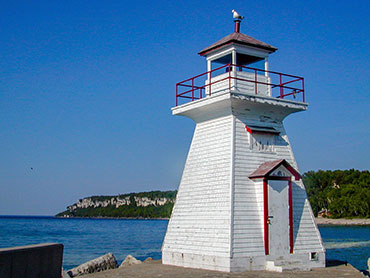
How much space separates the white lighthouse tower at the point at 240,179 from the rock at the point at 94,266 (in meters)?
3.40

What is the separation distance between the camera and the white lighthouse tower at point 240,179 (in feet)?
41.8

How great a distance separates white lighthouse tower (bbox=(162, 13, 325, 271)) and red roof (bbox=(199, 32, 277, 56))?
3 centimetres

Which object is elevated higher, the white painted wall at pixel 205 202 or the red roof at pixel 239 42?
the red roof at pixel 239 42

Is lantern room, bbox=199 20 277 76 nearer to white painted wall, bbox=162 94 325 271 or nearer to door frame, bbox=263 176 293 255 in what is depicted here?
white painted wall, bbox=162 94 325 271

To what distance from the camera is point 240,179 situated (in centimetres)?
1309

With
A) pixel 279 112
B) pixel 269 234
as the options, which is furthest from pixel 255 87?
pixel 269 234

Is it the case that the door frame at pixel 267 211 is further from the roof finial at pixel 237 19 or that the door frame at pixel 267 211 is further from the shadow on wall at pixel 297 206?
the roof finial at pixel 237 19

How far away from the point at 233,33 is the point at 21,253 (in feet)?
30.2

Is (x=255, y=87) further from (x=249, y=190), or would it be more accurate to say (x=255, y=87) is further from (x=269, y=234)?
(x=269, y=234)

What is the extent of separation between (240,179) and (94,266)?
671cm

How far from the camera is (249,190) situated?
43.1ft

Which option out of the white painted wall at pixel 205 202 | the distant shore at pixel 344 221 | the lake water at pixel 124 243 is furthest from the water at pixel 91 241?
the distant shore at pixel 344 221

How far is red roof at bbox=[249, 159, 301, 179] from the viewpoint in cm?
1296

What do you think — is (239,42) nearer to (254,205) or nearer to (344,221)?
(254,205)
